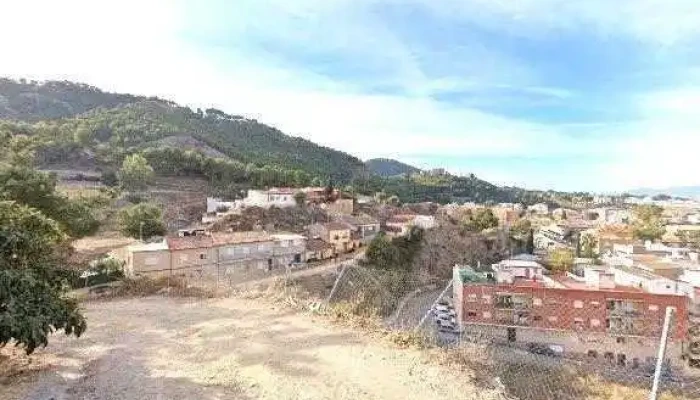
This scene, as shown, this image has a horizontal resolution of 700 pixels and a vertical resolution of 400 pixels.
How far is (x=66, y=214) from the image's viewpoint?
1992 centimetres

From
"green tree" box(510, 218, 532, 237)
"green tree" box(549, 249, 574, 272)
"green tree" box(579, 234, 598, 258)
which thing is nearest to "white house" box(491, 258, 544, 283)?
"green tree" box(549, 249, 574, 272)

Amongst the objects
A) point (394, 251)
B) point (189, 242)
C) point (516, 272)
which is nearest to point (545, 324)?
point (516, 272)

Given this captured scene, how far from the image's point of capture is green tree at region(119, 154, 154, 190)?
4566 centimetres

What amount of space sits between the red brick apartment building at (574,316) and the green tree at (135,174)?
30.7m

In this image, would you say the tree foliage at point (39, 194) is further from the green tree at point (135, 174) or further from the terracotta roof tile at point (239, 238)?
the green tree at point (135, 174)

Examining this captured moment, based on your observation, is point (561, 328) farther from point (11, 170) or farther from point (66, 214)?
point (11, 170)

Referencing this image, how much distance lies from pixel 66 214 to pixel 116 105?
8889 centimetres

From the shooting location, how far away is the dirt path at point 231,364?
6.06 m

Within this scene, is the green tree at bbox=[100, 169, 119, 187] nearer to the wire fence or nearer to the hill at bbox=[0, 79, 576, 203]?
the hill at bbox=[0, 79, 576, 203]

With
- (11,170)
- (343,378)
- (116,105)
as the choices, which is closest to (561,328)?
(343,378)

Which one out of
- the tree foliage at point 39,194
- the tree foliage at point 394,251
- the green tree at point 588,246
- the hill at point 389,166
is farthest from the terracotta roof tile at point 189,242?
the hill at point 389,166

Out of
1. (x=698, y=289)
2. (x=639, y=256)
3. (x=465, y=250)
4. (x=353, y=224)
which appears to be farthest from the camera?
(x=465, y=250)

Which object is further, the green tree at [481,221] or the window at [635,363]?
the green tree at [481,221]

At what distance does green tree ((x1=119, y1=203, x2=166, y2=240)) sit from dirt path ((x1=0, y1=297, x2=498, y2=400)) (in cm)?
2266
